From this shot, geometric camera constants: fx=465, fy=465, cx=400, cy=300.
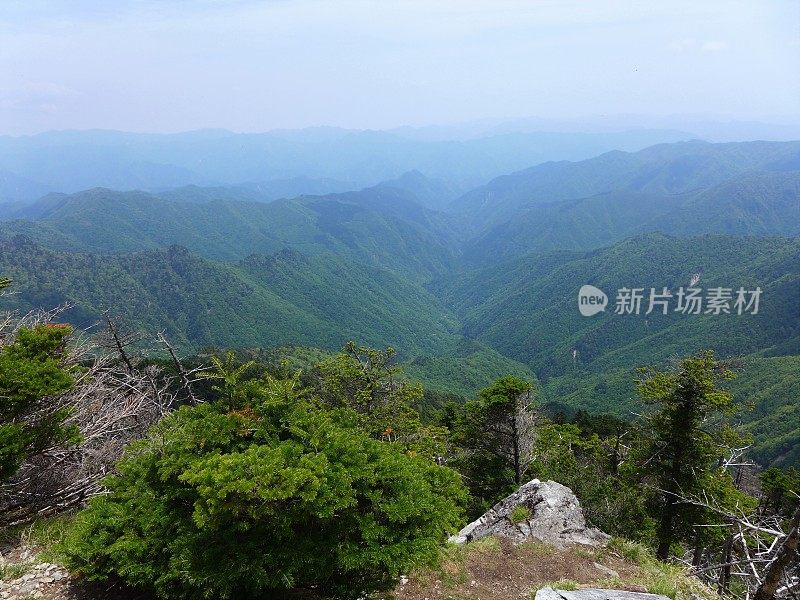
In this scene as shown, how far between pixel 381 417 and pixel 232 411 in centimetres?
1265

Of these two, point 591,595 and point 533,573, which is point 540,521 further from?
point 591,595

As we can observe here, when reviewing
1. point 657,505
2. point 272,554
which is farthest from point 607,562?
point 272,554

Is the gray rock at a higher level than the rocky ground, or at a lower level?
lower

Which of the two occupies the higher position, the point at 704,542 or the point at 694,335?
the point at 704,542

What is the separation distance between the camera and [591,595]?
31.6 ft

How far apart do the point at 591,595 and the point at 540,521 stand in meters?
5.81

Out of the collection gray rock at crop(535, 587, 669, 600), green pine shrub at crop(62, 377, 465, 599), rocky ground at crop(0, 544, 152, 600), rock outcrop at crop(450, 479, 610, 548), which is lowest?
rock outcrop at crop(450, 479, 610, 548)

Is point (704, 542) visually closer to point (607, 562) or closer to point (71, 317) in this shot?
point (607, 562)

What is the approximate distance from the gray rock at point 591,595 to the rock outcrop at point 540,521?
4.40 m

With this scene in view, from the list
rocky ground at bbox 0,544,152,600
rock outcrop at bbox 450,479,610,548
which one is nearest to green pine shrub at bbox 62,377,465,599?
rocky ground at bbox 0,544,152,600

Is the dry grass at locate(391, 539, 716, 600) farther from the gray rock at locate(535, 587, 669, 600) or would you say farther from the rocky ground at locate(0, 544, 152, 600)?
the rocky ground at locate(0, 544, 152, 600)

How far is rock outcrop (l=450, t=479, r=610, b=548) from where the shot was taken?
48.2 ft

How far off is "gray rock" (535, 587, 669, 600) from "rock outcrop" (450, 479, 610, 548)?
440 centimetres

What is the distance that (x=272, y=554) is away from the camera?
7.82 meters
